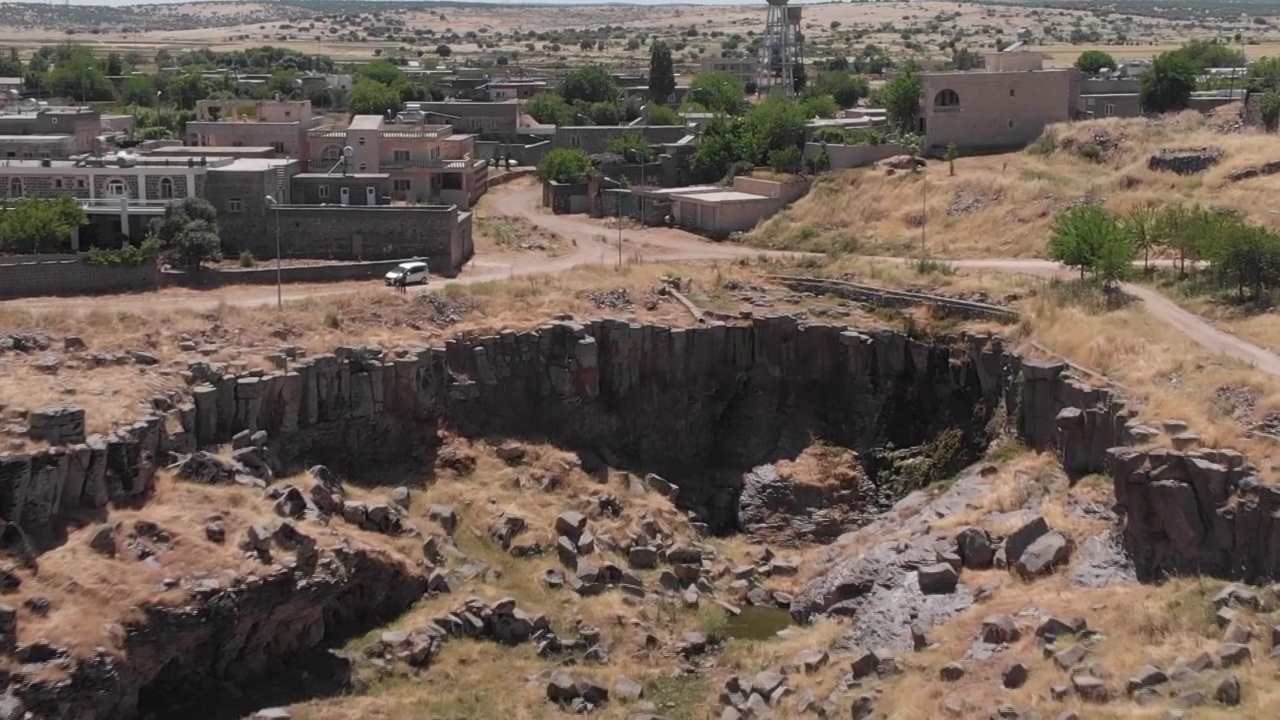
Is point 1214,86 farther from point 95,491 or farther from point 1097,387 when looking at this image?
point 95,491

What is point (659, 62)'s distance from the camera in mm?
121312

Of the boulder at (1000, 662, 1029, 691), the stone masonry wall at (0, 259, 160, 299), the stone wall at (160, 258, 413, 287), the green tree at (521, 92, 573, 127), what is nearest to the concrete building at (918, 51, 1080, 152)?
the stone wall at (160, 258, 413, 287)

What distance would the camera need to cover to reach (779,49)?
403 feet

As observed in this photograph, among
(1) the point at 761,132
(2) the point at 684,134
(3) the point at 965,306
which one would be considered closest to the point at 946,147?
(1) the point at 761,132

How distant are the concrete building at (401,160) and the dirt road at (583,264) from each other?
2.93 metres

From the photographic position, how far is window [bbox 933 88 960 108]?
71.9 meters

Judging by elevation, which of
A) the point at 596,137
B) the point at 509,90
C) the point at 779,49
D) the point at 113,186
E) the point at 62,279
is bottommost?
the point at 62,279

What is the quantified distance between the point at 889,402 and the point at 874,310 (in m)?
3.14

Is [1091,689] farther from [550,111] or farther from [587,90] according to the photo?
[587,90]

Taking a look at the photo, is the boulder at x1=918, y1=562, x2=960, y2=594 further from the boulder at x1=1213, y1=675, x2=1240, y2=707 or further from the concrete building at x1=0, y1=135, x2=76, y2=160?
the concrete building at x1=0, y1=135, x2=76, y2=160

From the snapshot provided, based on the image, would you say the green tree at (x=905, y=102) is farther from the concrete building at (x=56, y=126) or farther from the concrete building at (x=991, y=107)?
the concrete building at (x=56, y=126)

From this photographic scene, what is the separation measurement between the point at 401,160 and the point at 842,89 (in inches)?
1812

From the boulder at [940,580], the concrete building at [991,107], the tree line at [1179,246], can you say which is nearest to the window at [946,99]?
the concrete building at [991,107]

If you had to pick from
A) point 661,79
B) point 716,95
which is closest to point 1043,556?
point 716,95
